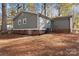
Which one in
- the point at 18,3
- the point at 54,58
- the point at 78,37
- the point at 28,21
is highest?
the point at 18,3

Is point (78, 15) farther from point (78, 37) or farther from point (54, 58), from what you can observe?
point (54, 58)

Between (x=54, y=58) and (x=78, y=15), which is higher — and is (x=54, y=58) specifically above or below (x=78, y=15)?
below

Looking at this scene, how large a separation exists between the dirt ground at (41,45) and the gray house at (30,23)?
8 centimetres

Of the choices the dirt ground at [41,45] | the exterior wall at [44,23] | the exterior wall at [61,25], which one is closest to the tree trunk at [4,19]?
the dirt ground at [41,45]

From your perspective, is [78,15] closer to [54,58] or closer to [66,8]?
[66,8]

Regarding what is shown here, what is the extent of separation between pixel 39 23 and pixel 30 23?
0.12 meters

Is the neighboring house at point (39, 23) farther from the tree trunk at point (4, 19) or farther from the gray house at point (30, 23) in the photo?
the tree trunk at point (4, 19)

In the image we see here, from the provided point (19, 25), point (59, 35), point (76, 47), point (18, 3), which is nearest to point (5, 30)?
point (19, 25)

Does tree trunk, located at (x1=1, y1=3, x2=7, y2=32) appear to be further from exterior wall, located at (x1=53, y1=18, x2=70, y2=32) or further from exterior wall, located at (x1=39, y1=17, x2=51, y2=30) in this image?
exterior wall, located at (x1=53, y1=18, x2=70, y2=32)

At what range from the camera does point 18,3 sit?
3.00m

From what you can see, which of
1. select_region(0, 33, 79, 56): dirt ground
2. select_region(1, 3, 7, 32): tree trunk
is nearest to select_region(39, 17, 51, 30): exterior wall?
select_region(0, 33, 79, 56): dirt ground

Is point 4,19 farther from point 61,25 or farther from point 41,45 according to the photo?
point 61,25

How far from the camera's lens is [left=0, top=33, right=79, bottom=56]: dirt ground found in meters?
2.94

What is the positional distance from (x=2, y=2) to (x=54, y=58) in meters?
0.98
